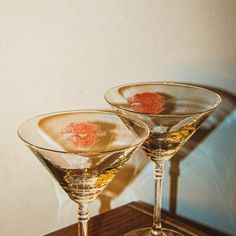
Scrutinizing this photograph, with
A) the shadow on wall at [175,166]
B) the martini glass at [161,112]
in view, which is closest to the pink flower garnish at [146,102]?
the martini glass at [161,112]

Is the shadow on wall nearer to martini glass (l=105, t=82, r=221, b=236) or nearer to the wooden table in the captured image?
the wooden table

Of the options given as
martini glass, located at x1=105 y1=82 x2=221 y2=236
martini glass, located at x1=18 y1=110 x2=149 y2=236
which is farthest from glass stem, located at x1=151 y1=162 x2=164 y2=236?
martini glass, located at x1=18 y1=110 x2=149 y2=236

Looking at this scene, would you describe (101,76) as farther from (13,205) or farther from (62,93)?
(13,205)

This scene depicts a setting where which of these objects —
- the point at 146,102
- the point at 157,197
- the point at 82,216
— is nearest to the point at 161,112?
the point at 146,102

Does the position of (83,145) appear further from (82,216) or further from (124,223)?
(124,223)

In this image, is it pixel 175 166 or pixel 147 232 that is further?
pixel 175 166

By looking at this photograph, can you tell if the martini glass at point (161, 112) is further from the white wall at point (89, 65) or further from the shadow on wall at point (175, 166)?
the shadow on wall at point (175, 166)

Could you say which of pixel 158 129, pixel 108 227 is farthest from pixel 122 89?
pixel 108 227
